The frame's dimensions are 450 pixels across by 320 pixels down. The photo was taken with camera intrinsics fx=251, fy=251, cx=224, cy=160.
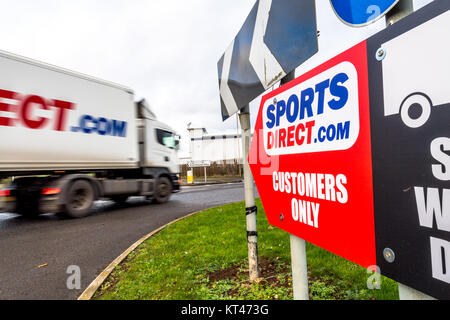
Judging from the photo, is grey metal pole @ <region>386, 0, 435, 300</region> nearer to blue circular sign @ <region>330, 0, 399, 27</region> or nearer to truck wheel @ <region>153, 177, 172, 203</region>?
blue circular sign @ <region>330, 0, 399, 27</region>

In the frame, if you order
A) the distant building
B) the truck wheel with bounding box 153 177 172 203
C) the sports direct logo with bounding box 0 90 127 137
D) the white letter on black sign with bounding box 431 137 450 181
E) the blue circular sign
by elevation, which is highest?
the distant building

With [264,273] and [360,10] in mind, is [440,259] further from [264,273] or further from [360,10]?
[264,273]

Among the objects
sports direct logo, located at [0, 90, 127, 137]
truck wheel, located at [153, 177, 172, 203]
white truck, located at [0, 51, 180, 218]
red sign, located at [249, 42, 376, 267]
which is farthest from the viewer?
truck wheel, located at [153, 177, 172, 203]

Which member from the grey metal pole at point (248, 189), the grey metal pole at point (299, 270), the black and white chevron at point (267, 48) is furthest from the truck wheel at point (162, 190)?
the grey metal pole at point (299, 270)

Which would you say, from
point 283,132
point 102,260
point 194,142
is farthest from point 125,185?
point 194,142

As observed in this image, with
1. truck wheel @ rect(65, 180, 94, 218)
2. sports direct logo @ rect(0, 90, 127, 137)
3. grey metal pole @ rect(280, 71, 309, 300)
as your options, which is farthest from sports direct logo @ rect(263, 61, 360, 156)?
truck wheel @ rect(65, 180, 94, 218)

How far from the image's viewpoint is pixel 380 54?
0.79 metres

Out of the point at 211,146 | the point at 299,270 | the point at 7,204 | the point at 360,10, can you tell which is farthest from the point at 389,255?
the point at 211,146

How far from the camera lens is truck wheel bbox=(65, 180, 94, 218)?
6684 millimetres

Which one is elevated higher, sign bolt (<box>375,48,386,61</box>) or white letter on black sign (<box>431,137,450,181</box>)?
sign bolt (<box>375,48,386,61</box>)

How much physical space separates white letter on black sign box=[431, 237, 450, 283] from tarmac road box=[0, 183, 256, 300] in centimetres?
302

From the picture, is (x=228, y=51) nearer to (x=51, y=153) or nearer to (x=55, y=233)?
(x=55, y=233)

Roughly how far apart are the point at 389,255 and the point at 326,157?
40cm

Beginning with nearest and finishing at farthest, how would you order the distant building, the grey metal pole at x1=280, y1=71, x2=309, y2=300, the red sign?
the red sign < the grey metal pole at x1=280, y1=71, x2=309, y2=300 < the distant building
